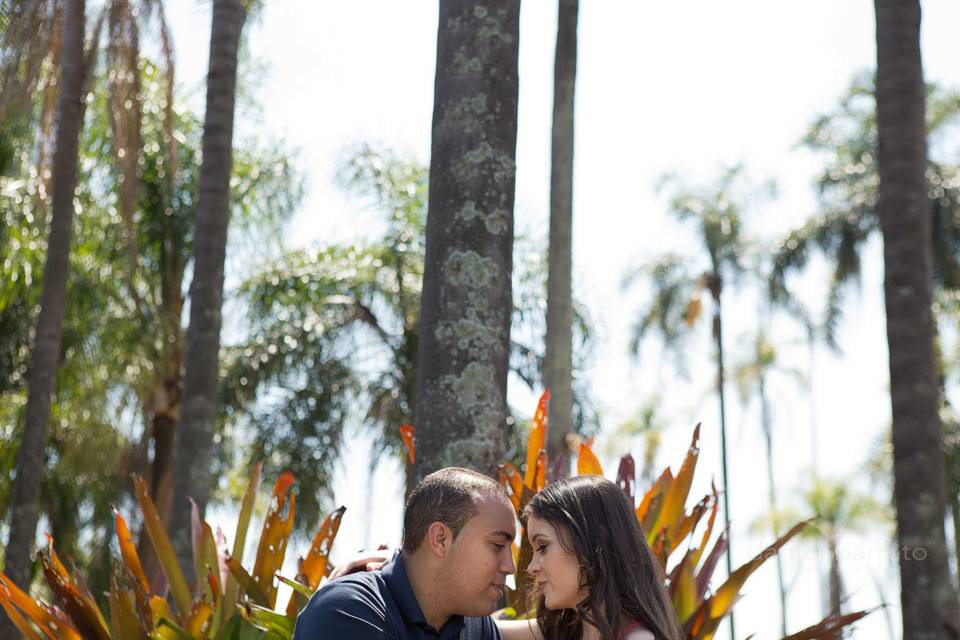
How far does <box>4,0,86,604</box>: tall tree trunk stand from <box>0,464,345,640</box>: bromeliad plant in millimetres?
5566

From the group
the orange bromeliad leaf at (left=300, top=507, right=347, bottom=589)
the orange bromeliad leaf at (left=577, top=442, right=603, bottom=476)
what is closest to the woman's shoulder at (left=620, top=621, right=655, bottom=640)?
the orange bromeliad leaf at (left=577, top=442, right=603, bottom=476)

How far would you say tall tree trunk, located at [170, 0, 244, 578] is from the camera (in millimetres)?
8344

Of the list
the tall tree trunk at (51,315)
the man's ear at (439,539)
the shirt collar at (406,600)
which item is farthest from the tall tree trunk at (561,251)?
the man's ear at (439,539)

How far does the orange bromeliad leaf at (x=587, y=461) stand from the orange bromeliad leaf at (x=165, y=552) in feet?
5.92

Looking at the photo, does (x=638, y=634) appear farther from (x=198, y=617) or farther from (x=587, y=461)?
(x=198, y=617)

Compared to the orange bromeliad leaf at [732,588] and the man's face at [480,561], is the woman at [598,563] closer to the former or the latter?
the man's face at [480,561]

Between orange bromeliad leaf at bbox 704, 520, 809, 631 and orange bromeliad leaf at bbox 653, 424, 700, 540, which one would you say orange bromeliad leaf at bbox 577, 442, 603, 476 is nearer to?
orange bromeliad leaf at bbox 653, 424, 700, 540

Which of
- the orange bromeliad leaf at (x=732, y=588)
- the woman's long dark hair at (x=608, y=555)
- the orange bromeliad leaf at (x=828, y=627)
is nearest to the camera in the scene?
the woman's long dark hair at (x=608, y=555)

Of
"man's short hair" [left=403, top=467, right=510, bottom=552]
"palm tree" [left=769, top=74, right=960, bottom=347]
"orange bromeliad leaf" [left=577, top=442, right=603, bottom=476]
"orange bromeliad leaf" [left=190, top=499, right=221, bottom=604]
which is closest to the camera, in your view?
"man's short hair" [left=403, top=467, right=510, bottom=552]

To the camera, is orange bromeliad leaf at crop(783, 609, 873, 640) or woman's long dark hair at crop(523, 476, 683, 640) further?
orange bromeliad leaf at crop(783, 609, 873, 640)

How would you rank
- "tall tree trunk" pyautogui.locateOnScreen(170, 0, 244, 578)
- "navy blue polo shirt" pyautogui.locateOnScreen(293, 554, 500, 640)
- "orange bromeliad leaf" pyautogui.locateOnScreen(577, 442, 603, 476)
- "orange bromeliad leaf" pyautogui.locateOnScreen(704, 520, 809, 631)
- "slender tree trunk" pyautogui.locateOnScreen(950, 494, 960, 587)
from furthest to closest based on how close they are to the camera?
1. "slender tree trunk" pyautogui.locateOnScreen(950, 494, 960, 587)
2. "tall tree trunk" pyautogui.locateOnScreen(170, 0, 244, 578)
3. "orange bromeliad leaf" pyautogui.locateOnScreen(577, 442, 603, 476)
4. "orange bromeliad leaf" pyautogui.locateOnScreen(704, 520, 809, 631)
5. "navy blue polo shirt" pyautogui.locateOnScreen(293, 554, 500, 640)

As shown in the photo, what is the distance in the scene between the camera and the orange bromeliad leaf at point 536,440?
16.4 ft

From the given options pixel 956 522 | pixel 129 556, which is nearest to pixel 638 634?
pixel 129 556

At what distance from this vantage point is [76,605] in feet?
16.0
